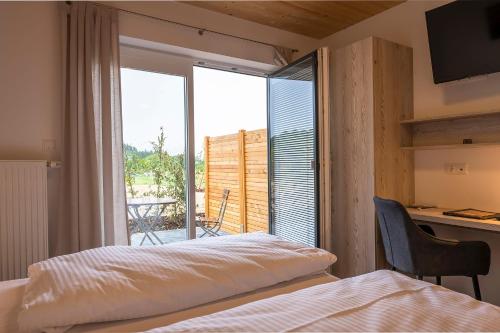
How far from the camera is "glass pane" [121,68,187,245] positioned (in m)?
2.69

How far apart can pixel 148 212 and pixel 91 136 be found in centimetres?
82

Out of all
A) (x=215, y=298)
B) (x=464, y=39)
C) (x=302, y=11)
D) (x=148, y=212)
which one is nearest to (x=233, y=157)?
(x=148, y=212)

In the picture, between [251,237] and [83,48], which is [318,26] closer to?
[83,48]

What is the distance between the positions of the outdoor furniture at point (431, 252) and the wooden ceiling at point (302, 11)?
1769 millimetres

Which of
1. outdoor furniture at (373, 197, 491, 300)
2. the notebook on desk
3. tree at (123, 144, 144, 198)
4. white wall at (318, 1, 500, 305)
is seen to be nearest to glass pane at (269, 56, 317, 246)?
outdoor furniture at (373, 197, 491, 300)

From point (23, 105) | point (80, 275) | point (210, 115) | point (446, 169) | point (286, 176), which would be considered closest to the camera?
point (80, 275)

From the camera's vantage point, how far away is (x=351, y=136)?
8.86 feet

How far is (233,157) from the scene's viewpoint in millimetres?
4945

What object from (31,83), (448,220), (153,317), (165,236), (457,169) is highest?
(31,83)

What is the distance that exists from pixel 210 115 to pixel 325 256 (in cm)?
Answer: 337

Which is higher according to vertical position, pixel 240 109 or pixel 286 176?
pixel 240 109

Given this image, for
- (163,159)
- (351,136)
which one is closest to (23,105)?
(163,159)

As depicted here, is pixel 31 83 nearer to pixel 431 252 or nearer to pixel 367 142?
pixel 367 142

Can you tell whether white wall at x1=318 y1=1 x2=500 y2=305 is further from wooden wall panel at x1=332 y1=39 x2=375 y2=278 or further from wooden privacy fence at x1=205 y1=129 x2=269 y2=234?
wooden privacy fence at x1=205 y1=129 x2=269 y2=234
